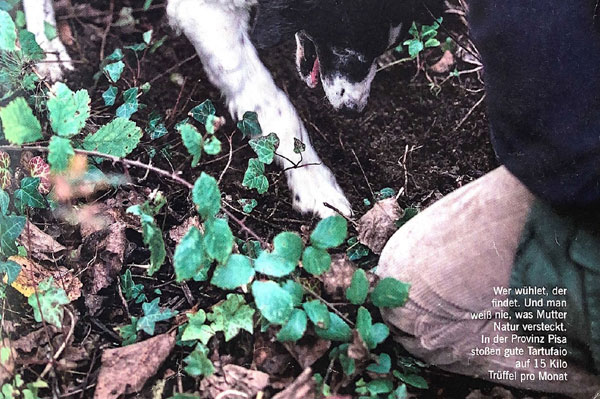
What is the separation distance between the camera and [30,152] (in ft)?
3.90

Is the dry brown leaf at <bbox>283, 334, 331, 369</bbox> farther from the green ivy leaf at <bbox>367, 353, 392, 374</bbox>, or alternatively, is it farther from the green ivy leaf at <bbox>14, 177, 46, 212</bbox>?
the green ivy leaf at <bbox>14, 177, 46, 212</bbox>

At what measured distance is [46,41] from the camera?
133 centimetres

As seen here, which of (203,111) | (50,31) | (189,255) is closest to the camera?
(189,255)

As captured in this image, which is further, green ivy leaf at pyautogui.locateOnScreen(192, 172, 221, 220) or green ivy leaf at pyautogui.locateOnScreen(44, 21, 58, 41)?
green ivy leaf at pyautogui.locateOnScreen(44, 21, 58, 41)

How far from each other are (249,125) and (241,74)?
0.17m

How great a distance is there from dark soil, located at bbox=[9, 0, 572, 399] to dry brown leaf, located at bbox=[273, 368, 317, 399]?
3.7 inches

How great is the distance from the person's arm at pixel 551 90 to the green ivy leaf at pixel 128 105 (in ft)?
2.05

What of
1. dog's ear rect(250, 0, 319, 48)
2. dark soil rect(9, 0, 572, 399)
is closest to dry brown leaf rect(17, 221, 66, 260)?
dark soil rect(9, 0, 572, 399)

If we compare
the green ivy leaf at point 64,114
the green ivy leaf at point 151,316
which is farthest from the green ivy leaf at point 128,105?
the green ivy leaf at point 151,316

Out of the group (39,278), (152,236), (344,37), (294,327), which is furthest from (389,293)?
(39,278)

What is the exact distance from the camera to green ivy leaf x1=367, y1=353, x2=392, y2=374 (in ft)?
3.41

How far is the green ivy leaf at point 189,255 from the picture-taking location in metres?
0.98

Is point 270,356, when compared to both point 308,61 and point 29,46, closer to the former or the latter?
point 308,61

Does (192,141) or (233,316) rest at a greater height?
(192,141)
